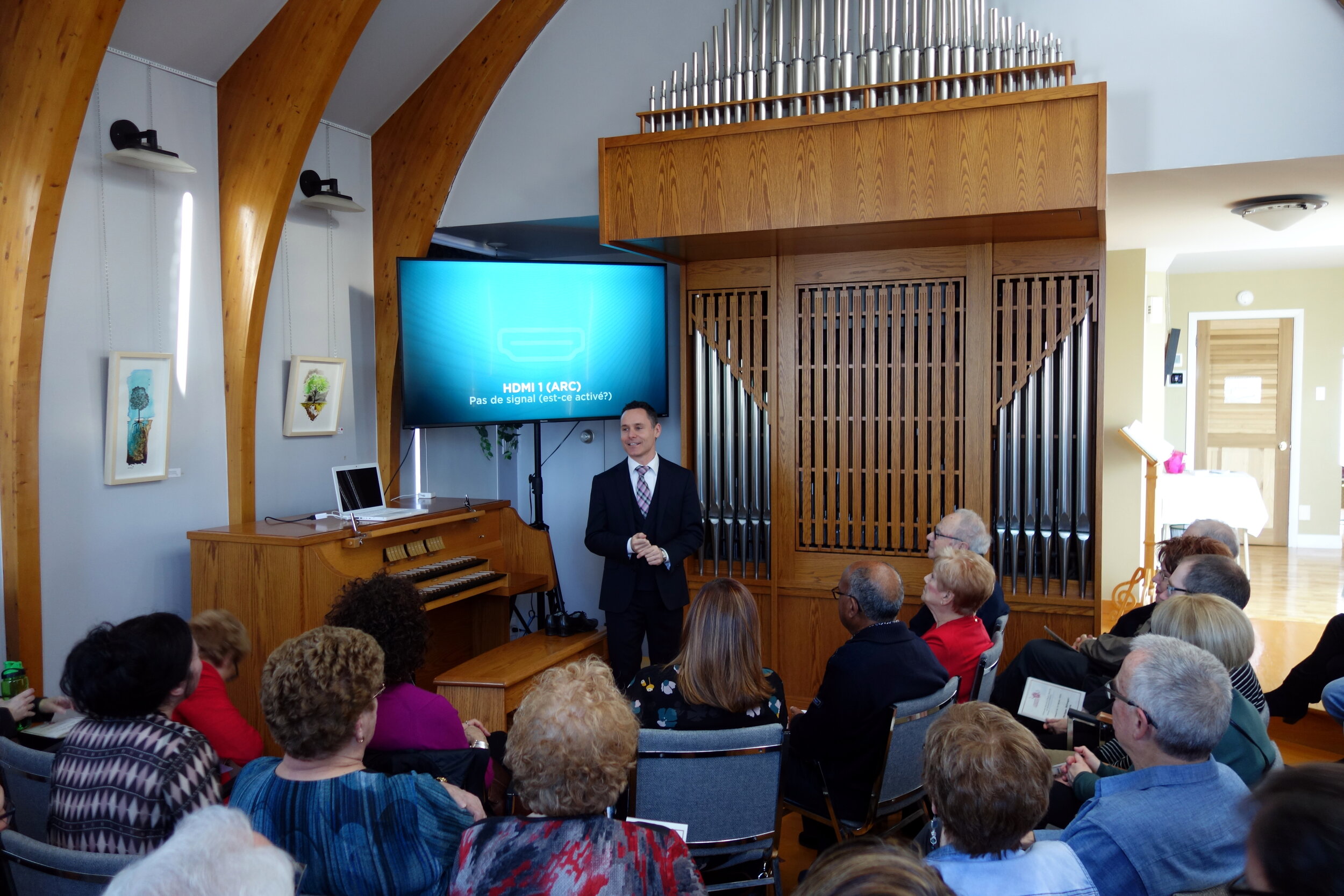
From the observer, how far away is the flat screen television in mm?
4758

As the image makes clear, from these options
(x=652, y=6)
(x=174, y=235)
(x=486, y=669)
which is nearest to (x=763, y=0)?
(x=652, y=6)

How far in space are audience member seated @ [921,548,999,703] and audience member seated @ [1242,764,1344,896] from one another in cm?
196

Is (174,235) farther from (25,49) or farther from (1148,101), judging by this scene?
(1148,101)

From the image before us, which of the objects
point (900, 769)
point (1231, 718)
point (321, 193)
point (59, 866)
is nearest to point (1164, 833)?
point (1231, 718)

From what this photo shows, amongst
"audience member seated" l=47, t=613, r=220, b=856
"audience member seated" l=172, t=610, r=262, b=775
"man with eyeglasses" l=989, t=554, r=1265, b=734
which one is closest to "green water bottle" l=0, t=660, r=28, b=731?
"audience member seated" l=172, t=610, r=262, b=775

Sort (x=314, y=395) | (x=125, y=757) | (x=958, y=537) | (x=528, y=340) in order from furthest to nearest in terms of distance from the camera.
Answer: (x=528, y=340) → (x=314, y=395) → (x=958, y=537) → (x=125, y=757)

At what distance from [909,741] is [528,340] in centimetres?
312

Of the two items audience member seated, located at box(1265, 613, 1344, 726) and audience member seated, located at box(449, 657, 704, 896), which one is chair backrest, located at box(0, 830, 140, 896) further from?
audience member seated, located at box(1265, 613, 1344, 726)

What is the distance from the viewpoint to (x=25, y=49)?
3361mm

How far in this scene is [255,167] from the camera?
4.29 metres

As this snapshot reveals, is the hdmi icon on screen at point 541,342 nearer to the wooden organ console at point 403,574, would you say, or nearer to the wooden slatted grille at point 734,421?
the wooden slatted grille at point 734,421

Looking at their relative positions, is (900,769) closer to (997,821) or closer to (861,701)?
(861,701)

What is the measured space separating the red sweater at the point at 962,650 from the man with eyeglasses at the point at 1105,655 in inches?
9.5

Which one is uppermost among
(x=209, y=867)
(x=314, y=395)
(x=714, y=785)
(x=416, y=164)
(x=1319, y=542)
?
(x=416, y=164)
